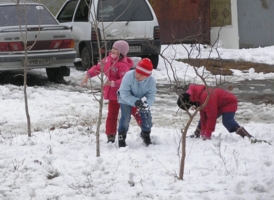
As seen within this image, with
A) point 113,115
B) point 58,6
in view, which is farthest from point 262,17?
point 113,115

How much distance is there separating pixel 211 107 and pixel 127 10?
7.09 metres

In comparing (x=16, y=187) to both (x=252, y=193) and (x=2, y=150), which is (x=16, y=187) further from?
(x=252, y=193)

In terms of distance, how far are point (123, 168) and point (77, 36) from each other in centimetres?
850

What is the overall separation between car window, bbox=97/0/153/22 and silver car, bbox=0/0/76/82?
157cm

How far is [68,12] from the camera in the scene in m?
14.8

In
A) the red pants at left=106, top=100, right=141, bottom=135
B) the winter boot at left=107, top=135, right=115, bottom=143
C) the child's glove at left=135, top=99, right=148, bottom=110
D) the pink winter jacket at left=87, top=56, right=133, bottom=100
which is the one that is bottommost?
the winter boot at left=107, top=135, right=115, bottom=143

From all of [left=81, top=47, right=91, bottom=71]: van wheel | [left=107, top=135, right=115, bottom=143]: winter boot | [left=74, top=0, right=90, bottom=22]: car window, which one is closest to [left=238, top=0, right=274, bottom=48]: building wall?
[left=74, top=0, right=90, bottom=22]: car window

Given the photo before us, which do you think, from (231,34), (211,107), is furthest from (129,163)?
(231,34)

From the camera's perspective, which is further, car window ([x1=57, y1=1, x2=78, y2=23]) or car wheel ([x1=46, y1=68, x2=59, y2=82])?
car window ([x1=57, y1=1, x2=78, y2=23])

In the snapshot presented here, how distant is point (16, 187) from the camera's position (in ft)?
17.8

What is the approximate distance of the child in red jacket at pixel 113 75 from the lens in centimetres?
692

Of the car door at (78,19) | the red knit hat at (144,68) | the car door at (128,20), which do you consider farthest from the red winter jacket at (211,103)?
the car door at (78,19)

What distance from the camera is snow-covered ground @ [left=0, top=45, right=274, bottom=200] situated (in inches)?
203

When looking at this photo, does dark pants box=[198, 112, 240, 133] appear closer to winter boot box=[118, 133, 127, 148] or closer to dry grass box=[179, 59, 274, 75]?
winter boot box=[118, 133, 127, 148]
